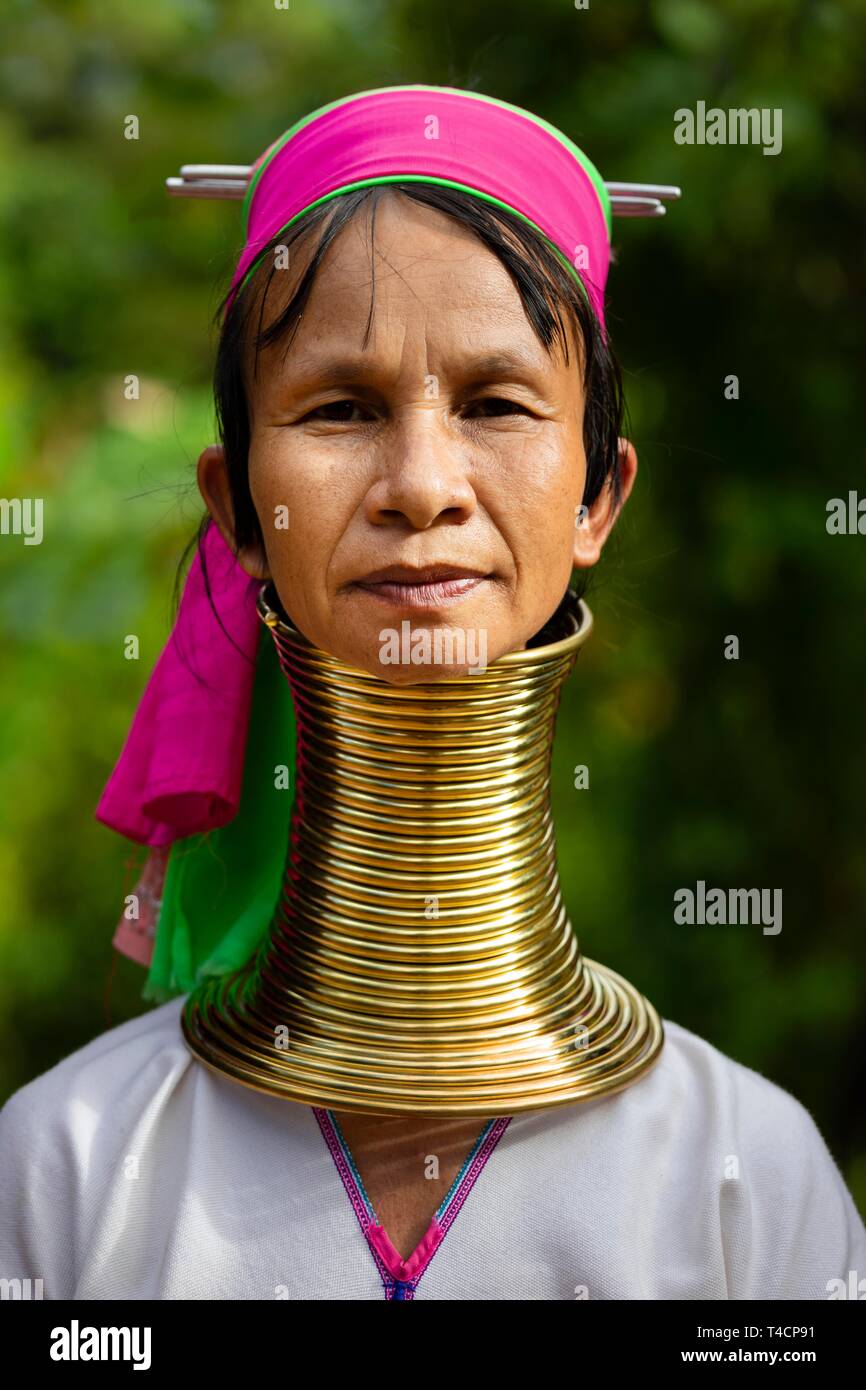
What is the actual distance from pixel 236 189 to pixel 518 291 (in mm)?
575

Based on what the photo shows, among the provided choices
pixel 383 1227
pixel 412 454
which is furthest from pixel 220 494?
pixel 383 1227

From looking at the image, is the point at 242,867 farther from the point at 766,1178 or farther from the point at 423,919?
the point at 766,1178

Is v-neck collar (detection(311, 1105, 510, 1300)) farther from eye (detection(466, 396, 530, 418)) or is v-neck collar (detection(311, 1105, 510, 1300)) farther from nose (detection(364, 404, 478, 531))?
eye (detection(466, 396, 530, 418))

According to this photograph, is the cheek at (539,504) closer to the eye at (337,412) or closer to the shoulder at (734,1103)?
the eye at (337,412)

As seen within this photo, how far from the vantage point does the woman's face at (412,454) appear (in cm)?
180

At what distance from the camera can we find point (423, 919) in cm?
197

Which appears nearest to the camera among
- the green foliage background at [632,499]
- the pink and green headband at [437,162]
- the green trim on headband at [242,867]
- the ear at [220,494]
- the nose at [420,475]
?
the nose at [420,475]

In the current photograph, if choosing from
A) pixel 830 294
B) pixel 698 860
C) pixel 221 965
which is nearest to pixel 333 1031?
pixel 221 965

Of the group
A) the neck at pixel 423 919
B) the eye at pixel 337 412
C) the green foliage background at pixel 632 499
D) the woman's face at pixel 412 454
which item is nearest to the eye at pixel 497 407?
the woman's face at pixel 412 454

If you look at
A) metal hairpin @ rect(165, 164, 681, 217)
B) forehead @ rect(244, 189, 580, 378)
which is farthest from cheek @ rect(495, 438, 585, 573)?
metal hairpin @ rect(165, 164, 681, 217)

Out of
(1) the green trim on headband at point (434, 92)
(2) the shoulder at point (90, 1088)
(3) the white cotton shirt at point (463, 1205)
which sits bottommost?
(3) the white cotton shirt at point (463, 1205)

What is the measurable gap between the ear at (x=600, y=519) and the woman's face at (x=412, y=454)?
0.19 metres

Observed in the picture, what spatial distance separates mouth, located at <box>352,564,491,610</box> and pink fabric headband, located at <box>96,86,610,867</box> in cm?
42

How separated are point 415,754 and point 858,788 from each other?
2637 mm
